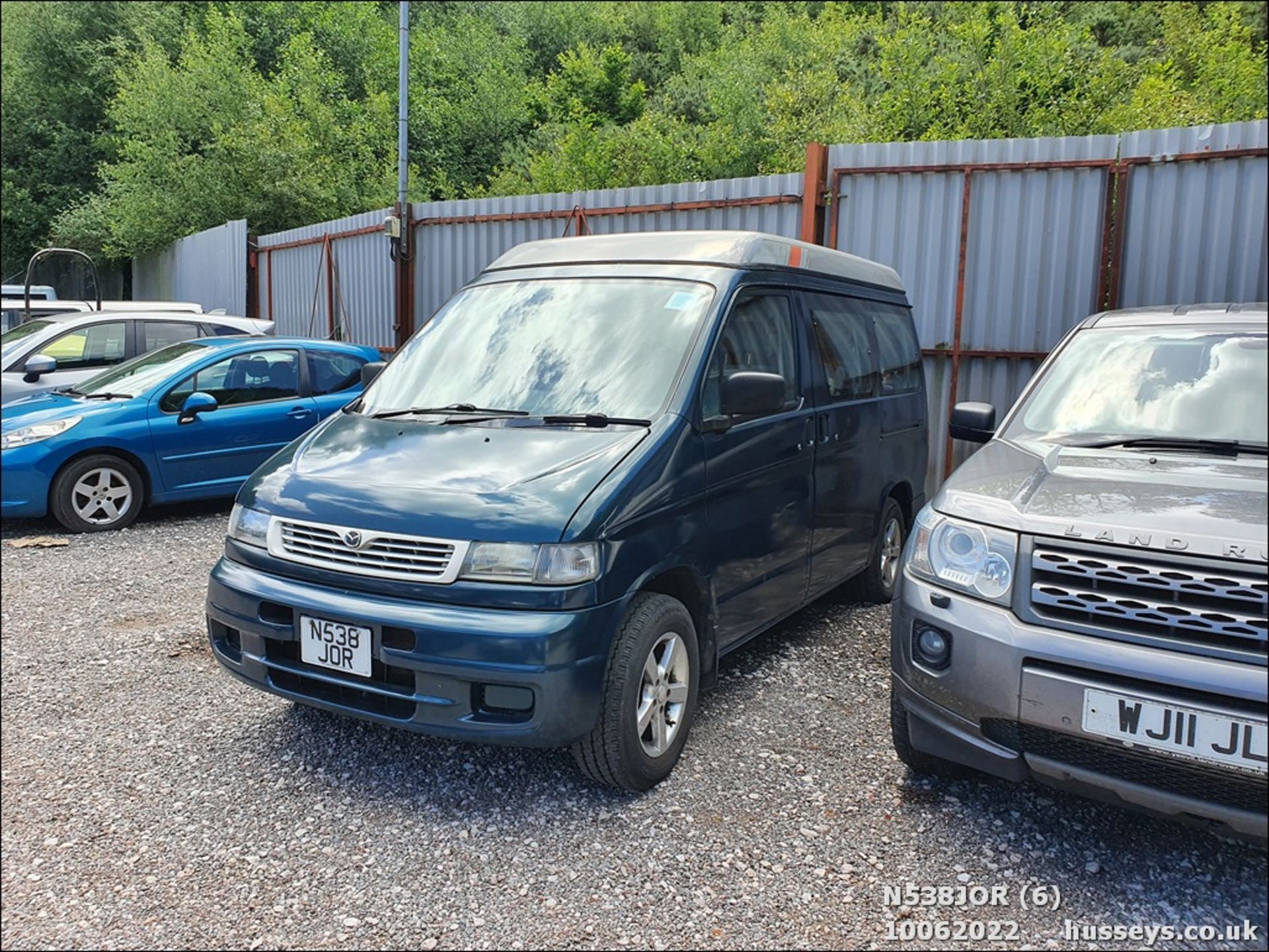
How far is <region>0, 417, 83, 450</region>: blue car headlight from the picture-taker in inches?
267

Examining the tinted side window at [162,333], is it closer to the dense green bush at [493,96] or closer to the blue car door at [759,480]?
the blue car door at [759,480]

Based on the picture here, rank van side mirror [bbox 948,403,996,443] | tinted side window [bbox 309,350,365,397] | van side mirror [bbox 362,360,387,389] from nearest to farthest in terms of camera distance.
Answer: van side mirror [bbox 948,403,996,443], van side mirror [bbox 362,360,387,389], tinted side window [bbox 309,350,365,397]

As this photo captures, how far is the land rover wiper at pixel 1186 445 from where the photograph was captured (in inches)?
121

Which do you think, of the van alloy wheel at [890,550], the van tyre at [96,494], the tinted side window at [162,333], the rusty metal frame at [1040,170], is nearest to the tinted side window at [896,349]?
the van alloy wheel at [890,550]

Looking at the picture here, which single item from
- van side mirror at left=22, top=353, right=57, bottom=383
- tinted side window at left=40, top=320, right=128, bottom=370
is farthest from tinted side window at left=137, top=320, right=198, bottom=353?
van side mirror at left=22, top=353, right=57, bottom=383

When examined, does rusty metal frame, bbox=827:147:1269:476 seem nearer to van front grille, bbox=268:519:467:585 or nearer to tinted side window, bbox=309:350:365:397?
tinted side window, bbox=309:350:365:397

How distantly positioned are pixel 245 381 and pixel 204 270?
1169cm

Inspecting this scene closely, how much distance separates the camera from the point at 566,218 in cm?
975

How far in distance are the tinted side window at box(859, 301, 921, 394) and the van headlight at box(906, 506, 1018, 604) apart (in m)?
2.34

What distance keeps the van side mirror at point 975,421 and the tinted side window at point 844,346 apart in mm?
663

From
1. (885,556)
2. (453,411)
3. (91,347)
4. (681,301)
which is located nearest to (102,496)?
(91,347)

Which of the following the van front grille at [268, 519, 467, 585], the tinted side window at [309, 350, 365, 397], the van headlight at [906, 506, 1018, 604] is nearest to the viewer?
the van headlight at [906, 506, 1018, 604]

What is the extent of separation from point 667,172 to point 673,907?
744 inches

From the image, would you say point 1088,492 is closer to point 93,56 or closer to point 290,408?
point 290,408
